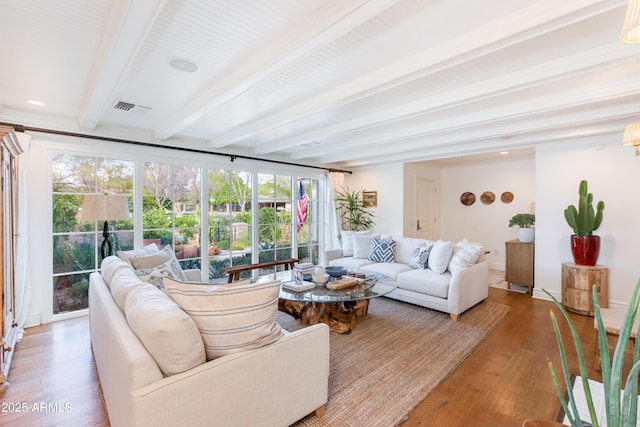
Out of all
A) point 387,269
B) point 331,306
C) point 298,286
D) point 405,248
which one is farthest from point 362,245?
point 298,286

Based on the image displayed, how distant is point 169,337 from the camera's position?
1.32 m

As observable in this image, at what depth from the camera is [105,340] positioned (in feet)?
5.83

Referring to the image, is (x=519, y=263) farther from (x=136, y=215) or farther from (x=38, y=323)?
(x=38, y=323)

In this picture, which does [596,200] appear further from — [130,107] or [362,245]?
[130,107]

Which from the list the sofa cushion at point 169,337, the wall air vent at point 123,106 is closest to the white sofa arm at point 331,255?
the wall air vent at point 123,106

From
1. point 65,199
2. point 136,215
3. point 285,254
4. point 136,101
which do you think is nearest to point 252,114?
point 136,101

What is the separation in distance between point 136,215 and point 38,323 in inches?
61.0

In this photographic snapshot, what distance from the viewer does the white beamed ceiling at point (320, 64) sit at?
65.4 inches

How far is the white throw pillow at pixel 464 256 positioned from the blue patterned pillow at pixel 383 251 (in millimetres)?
941

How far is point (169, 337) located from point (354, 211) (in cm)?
543

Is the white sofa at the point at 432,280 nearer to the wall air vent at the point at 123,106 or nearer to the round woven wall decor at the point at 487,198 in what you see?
the round woven wall decor at the point at 487,198

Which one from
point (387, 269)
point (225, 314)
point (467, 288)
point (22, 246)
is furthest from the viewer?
point (387, 269)

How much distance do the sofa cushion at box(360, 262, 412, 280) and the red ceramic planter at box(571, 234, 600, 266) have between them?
6.72ft

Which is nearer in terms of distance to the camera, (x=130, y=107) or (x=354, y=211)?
(x=130, y=107)
